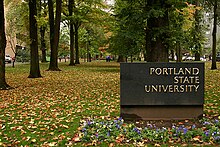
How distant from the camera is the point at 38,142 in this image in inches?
231

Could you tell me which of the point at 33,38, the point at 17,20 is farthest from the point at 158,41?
the point at 17,20

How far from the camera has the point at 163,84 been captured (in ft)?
23.7

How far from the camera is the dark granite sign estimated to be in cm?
717

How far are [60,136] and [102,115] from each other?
213 cm

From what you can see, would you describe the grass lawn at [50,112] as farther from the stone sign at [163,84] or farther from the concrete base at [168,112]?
the stone sign at [163,84]

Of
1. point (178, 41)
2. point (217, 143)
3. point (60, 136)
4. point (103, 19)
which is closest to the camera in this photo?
point (217, 143)

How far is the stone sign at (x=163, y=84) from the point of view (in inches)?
282

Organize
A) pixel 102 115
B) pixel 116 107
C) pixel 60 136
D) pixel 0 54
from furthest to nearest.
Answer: pixel 0 54
pixel 116 107
pixel 102 115
pixel 60 136

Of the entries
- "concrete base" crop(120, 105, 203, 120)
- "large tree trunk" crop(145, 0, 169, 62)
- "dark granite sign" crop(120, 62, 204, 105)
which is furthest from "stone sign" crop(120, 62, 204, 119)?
"large tree trunk" crop(145, 0, 169, 62)

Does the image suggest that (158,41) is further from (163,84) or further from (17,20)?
(17,20)

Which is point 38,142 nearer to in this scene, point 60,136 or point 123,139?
point 60,136

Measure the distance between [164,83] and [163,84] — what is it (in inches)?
1.3

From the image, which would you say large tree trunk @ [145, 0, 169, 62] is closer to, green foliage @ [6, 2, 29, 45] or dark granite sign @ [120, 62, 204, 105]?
dark granite sign @ [120, 62, 204, 105]

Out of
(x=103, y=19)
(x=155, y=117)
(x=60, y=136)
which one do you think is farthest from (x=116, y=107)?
(x=103, y=19)
